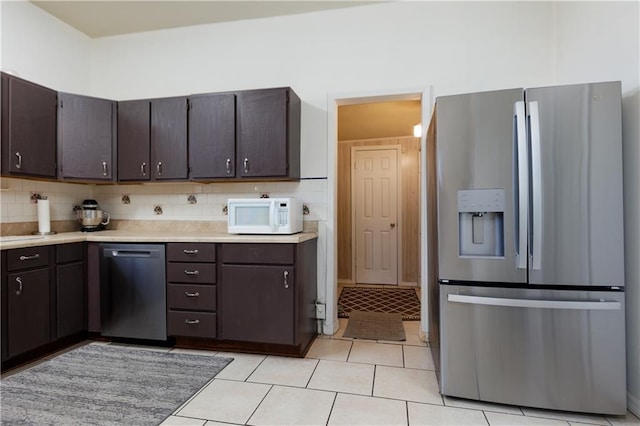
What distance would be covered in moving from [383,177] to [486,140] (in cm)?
347

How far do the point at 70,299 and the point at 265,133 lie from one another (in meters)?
2.09

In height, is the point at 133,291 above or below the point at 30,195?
below

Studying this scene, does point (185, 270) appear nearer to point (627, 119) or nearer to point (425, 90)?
point (425, 90)

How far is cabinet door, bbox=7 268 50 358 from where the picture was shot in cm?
220

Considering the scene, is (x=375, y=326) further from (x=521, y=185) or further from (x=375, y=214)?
(x=375, y=214)

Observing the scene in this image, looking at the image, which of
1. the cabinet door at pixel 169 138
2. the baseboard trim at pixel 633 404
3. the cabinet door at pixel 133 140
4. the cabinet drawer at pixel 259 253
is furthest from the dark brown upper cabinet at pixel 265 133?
the baseboard trim at pixel 633 404

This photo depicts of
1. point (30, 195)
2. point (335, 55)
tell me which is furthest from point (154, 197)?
point (335, 55)

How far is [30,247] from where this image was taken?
2311 mm

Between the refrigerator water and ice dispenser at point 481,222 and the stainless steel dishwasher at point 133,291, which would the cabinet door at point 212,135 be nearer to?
the stainless steel dishwasher at point 133,291

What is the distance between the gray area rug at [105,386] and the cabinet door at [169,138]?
5.03 ft

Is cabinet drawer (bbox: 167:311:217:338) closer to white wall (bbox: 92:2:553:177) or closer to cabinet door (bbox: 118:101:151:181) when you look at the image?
cabinet door (bbox: 118:101:151:181)

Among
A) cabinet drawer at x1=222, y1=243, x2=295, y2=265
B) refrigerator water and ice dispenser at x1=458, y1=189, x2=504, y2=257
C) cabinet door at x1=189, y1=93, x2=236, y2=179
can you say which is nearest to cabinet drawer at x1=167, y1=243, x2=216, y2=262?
cabinet drawer at x1=222, y1=243, x2=295, y2=265

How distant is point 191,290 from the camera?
2.50 meters

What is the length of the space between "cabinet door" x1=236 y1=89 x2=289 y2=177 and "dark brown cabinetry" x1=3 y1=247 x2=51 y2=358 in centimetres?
166
